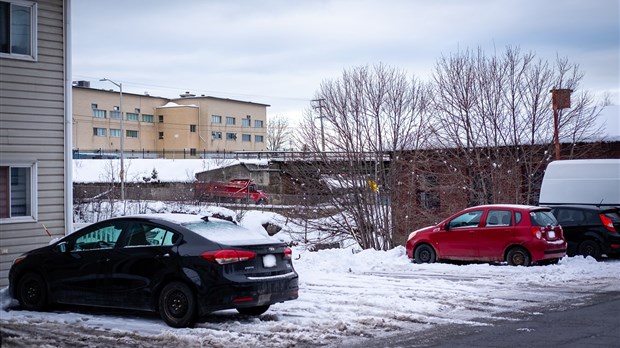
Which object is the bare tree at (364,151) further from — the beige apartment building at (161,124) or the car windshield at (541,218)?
the beige apartment building at (161,124)

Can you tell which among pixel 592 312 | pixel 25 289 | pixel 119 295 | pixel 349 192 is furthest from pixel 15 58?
pixel 349 192

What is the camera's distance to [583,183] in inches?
900

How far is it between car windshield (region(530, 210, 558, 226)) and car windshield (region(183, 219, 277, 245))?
9.15m

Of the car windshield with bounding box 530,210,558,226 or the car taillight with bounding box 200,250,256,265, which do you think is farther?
the car windshield with bounding box 530,210,558,226

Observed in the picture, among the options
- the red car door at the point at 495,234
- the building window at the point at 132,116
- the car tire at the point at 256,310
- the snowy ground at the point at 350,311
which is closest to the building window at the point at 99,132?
the building window at the point at 132,116

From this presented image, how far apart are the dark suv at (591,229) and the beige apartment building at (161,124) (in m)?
70.3

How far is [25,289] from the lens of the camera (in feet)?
39.2

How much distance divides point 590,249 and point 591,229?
533 millimetres

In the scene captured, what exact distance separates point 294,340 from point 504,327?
2972 mm

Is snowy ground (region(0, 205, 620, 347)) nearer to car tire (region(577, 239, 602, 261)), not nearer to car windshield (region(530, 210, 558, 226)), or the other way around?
car windshield (region(530, 210, 558, 226))

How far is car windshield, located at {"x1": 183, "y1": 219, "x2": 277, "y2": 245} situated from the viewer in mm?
10836

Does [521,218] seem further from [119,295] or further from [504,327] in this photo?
[119,295]

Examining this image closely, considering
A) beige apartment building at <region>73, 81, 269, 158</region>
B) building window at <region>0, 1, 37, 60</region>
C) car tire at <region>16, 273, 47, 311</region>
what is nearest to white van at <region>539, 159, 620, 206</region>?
building window at <region>0, 1, 37, 60</region>

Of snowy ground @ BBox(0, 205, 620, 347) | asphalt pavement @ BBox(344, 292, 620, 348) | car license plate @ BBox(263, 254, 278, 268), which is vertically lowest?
asphalt pavement @ BBox(344, 292, 620, 348)
